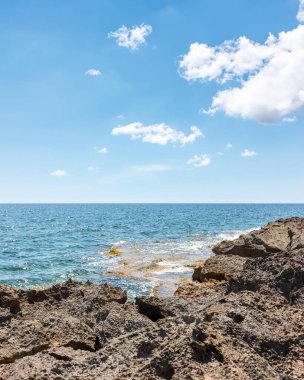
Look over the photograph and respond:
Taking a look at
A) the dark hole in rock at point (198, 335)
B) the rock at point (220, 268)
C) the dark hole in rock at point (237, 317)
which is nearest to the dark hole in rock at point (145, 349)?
the dark hole in rock at point (198, 335)

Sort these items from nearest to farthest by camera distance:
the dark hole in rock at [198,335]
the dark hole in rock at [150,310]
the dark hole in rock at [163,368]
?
the dark hole in rock at [163,368] → the dark hole in rock at [198,335] → the dark hole in rock at [150,310]

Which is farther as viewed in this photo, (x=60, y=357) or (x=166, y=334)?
(x=60, y=357)

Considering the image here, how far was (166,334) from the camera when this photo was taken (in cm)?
590

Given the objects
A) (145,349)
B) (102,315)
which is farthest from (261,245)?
(145,349)

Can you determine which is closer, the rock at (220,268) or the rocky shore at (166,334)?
the rocky shore at (166,334)

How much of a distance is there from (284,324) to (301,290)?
108 inches

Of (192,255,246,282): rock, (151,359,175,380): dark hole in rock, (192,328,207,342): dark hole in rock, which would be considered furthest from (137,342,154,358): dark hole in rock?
(192,255,246,282): rock

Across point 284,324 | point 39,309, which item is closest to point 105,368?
point 284,324

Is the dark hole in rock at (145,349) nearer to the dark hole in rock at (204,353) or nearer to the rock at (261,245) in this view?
the dark hole in rock at (204,353)

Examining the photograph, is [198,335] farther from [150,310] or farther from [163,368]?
[150,310]

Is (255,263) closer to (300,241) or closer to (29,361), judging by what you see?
(29,361)

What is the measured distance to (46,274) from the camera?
99.9ft

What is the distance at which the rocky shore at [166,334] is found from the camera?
5254mm

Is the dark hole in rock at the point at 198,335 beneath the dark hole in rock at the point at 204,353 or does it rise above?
above
